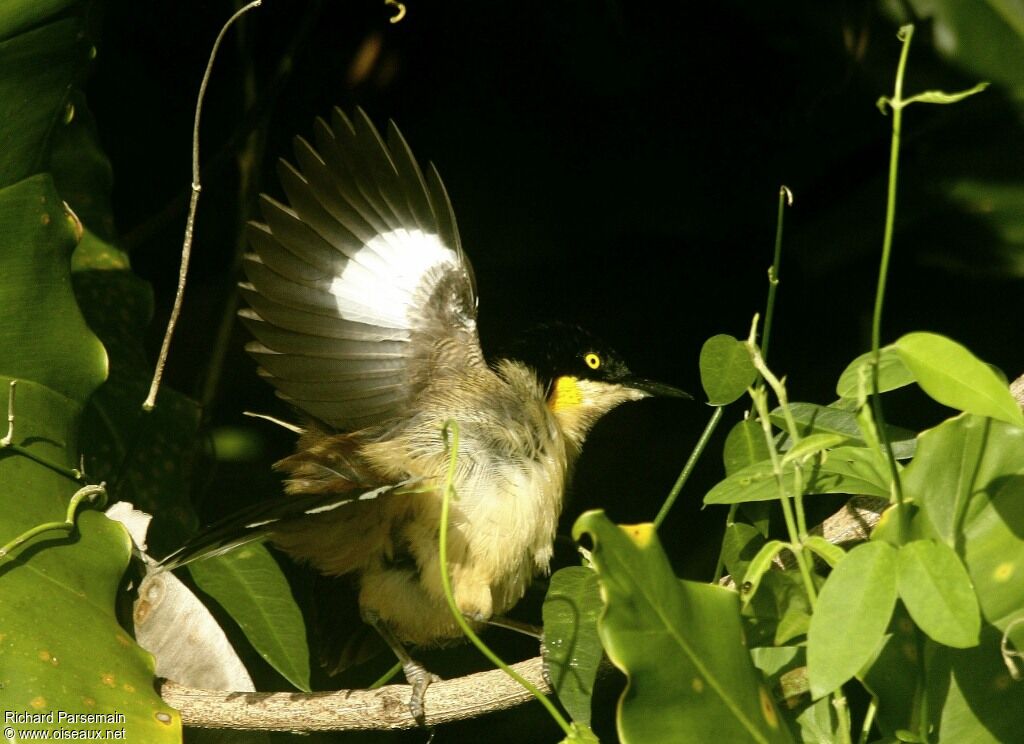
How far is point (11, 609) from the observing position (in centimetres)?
143

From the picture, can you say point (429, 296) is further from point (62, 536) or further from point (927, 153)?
point (927, 153)

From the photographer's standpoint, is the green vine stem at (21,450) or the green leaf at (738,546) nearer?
the green leaf at (738,546)

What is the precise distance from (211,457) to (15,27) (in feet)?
3.55

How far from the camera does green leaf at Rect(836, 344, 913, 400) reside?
3.84ft

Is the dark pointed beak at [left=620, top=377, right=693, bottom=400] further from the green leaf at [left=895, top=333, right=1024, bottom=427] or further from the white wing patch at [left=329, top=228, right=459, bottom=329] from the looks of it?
the green leaf at [left=895, top=333, right=1024, bottom=427]

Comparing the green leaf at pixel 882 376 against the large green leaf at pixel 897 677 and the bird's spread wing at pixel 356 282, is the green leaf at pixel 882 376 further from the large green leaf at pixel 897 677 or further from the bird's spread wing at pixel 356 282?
the bird's spread wing at pixel 356 282

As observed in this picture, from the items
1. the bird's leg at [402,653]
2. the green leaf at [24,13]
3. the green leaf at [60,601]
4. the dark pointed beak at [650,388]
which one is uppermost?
the green leaf at [24,13]

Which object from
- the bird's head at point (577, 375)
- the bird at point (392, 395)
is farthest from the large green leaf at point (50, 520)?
the bird's head at point (577, 375)

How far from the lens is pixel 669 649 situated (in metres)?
0.99

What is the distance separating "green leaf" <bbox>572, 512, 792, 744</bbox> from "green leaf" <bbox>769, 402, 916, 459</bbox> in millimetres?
444

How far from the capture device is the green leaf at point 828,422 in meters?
1.41

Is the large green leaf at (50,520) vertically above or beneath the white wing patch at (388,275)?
beneath

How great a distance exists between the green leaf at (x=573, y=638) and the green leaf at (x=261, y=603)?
58 centimetres

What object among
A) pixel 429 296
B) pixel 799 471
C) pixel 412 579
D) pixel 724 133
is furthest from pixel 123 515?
pixel 724 133
